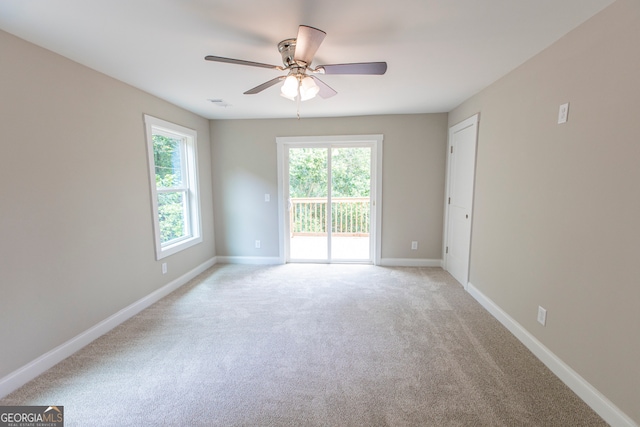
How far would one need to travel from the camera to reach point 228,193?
4230 millimetres

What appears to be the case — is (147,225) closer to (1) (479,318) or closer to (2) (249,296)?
(2) (249,296)

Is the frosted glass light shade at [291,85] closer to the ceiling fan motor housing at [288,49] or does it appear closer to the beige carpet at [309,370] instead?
the ceiling fan motor housing at [288,49]

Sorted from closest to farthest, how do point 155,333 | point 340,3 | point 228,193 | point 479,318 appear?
point 340,3
point 155,333
point 479,318
point 228,193

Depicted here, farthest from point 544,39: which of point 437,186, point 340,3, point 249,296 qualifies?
point 249,296

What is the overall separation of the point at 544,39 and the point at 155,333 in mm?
3787

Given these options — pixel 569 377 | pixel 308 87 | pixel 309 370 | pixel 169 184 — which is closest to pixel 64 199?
pixel 169 184

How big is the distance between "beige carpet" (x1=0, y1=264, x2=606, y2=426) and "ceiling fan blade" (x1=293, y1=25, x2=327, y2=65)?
6.87ft

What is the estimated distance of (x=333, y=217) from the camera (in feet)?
17.7

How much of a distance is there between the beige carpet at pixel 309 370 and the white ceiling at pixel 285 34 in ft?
7.45

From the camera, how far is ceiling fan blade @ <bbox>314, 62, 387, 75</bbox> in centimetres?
161

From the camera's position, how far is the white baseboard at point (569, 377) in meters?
1.42

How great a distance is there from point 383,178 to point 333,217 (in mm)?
1686

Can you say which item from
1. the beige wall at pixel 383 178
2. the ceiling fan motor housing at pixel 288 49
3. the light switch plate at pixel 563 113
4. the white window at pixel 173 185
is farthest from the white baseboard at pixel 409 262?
the ceiling fan motor housing at pixel 288 49

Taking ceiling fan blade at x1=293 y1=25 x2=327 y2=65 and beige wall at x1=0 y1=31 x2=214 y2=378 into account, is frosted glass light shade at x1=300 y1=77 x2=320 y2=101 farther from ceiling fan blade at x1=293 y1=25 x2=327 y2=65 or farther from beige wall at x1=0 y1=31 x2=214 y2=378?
beige wall at x1=0 y1=31 x2=214 y2=378
